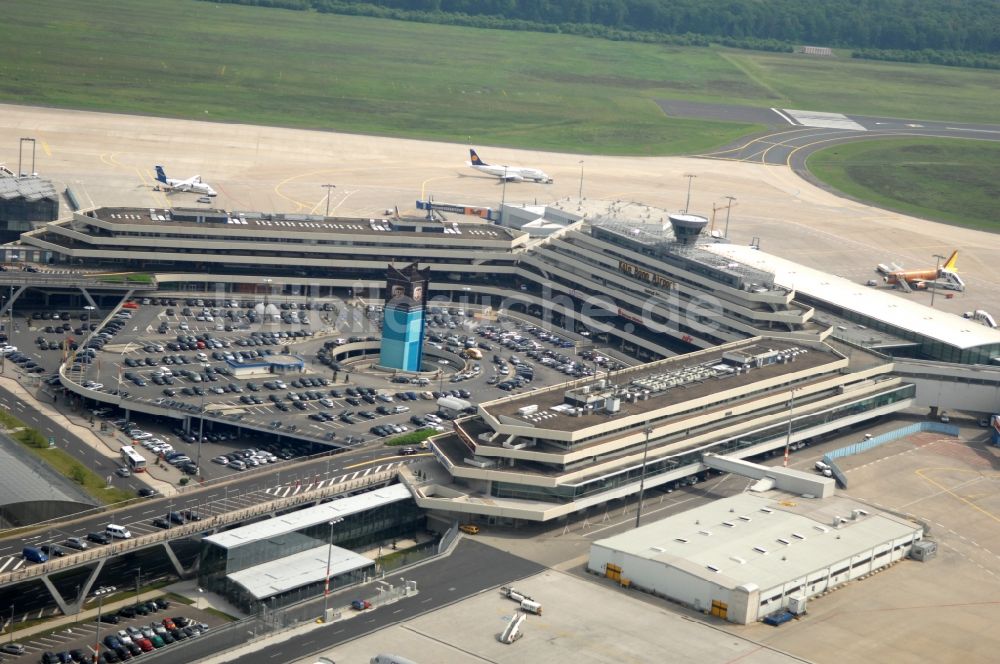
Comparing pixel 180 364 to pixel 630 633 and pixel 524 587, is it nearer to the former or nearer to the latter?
pixel 524 587

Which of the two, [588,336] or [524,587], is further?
[588,336]

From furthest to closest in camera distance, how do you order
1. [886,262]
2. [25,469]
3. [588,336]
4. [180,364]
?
[886,262]
[588,336]
[180,364]
[25,469]

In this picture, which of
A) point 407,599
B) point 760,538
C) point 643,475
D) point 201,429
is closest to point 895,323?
point 643,475

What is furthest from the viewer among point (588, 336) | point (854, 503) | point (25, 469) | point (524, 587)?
point (588, 336)

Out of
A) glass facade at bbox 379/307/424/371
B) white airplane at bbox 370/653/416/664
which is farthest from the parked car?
glass facade at bbox 379/307/424/371

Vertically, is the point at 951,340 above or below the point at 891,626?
above

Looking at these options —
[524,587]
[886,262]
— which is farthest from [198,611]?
[886,262]
